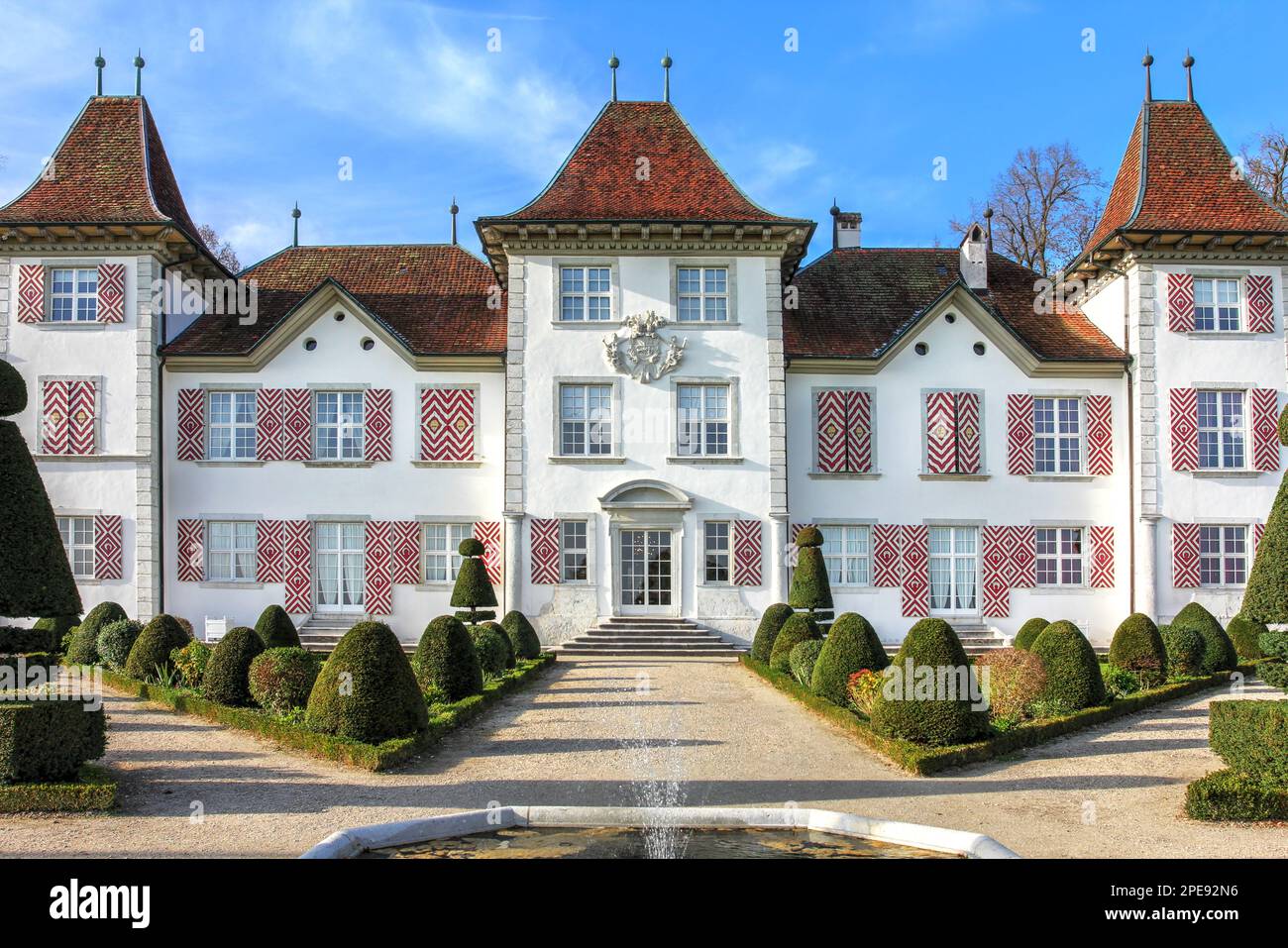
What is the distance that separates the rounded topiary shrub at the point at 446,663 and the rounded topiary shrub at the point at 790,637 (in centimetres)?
562

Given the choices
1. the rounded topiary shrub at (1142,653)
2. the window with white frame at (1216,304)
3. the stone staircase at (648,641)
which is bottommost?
the stone staircase at (648,641)

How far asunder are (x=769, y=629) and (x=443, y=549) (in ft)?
25.8

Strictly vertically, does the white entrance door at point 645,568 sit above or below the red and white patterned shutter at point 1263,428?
below

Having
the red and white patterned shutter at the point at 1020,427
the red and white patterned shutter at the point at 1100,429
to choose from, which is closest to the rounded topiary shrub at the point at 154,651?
the red and white patterned shutter at the point at 1020,427

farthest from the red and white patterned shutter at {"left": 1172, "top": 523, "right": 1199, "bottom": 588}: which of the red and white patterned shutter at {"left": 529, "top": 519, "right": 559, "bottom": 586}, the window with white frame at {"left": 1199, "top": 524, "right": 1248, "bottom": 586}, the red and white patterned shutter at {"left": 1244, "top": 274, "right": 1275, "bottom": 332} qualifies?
the red and white patterned shutter at {"left": 529, "top": 519, "right": 559, "bottom": 586}

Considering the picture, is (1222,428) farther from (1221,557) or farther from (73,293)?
(73,293)

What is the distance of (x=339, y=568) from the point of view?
2400 cm

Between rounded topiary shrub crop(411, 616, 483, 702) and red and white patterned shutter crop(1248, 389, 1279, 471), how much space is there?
18.3 metres

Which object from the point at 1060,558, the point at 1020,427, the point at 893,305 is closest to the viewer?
the point at 1060,558

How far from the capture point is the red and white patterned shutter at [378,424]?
24000mm

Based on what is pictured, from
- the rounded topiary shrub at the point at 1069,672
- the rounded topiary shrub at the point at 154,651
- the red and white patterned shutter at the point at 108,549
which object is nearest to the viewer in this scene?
the rounded topiary shrub at the point at 1069,672

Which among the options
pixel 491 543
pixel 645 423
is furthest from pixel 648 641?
pixel 645 423

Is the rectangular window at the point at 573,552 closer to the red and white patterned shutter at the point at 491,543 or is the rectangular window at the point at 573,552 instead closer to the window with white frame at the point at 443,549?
the red and white patterned shutter at the point at 491,543
